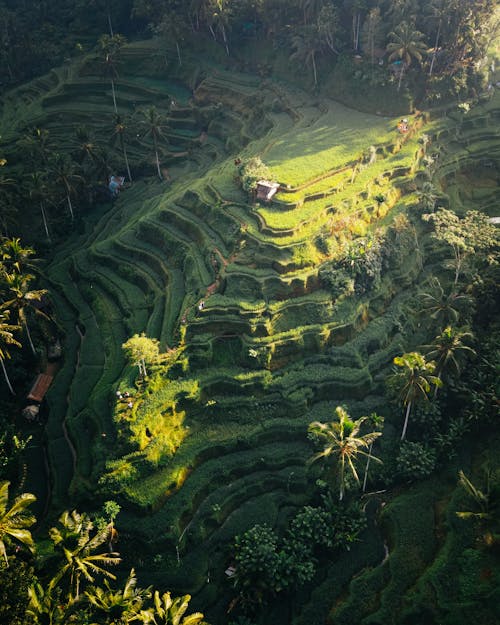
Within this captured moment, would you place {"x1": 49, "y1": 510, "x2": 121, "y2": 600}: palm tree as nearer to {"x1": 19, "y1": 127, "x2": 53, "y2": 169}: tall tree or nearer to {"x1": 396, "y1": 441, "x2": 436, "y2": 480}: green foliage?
{"x1": 396, "y1": 441, "x2": 436, "y2": 480}: green foliage

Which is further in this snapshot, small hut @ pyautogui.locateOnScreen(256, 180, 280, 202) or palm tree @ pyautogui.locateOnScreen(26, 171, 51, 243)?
palm tree @ pyautogui.locateOnScreen(26, 171, 51, 243)

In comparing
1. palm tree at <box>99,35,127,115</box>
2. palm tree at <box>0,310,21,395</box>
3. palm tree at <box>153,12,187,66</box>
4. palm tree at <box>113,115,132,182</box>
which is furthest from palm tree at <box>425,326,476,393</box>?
palm tree at <box>153,12,187,66</box>

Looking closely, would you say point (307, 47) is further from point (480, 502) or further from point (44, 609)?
point (44, 609)

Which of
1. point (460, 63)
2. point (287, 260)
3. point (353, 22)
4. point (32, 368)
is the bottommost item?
point (32, 368)

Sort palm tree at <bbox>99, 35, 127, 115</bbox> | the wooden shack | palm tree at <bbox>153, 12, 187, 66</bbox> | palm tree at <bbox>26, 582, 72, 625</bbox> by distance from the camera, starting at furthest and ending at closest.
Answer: palm tree at <bbox>153, 12, 187, 66</bbox> < palm tree at <bbox>99, 35, 127, 115</bbox> < the wooden shack < palm tree at <bbox>26, 582, 72, 625</bbox>

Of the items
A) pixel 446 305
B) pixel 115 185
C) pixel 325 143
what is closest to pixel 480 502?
pixel 446 305

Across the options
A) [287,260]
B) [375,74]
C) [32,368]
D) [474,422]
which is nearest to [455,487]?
[474,422]

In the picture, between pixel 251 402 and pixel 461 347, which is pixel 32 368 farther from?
pixel 461 347

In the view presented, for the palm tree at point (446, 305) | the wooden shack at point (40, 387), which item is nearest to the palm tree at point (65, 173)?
the wooden shack at point (40, 387)
